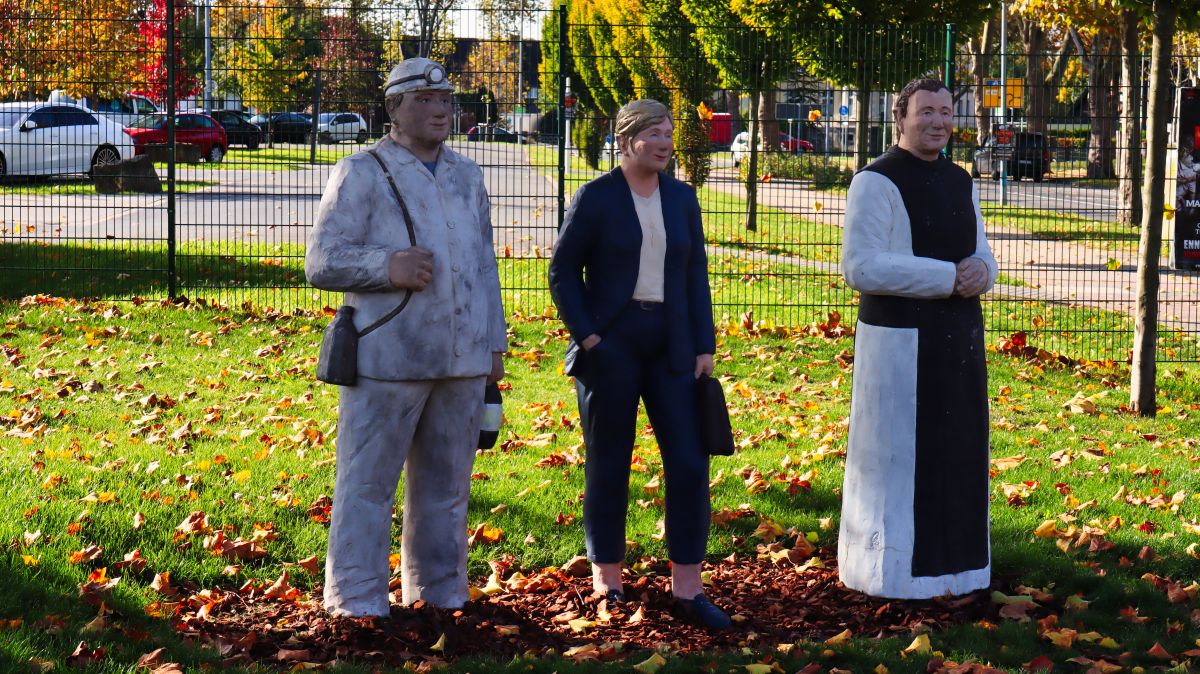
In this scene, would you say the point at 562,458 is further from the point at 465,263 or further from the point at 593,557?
the point at 465,263

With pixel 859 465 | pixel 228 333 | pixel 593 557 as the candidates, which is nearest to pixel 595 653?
pixel 593 557

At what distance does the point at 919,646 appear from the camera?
16.8 feet

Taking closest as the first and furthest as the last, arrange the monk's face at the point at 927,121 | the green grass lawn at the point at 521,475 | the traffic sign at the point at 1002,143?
the green grass lawn at the point at 521,475 → the monk's face at the point at 927,121 → the traffic sign at the point at 1002,143

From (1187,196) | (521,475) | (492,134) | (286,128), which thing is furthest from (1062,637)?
(286,128)

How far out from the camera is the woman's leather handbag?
5.51 metres

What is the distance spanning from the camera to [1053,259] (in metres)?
19.2

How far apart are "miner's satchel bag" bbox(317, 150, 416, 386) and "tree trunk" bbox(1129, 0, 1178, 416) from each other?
18.9 feet

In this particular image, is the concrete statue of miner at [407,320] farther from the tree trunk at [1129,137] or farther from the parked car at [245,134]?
the tree trunk at [1129,137]

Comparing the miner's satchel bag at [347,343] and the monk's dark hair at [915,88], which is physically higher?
the monk's dark hair at [915,88]

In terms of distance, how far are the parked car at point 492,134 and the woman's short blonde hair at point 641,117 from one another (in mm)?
7206

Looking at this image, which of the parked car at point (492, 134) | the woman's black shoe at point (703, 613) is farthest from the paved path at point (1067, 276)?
the woman's black shoe at point (703, 613)

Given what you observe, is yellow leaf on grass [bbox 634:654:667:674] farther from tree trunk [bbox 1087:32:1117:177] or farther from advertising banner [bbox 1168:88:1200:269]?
advertising banner [bbox 1168:88:1200:269]

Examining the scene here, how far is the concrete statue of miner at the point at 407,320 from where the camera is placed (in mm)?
5086

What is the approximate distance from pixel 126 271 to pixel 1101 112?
10.3 m
